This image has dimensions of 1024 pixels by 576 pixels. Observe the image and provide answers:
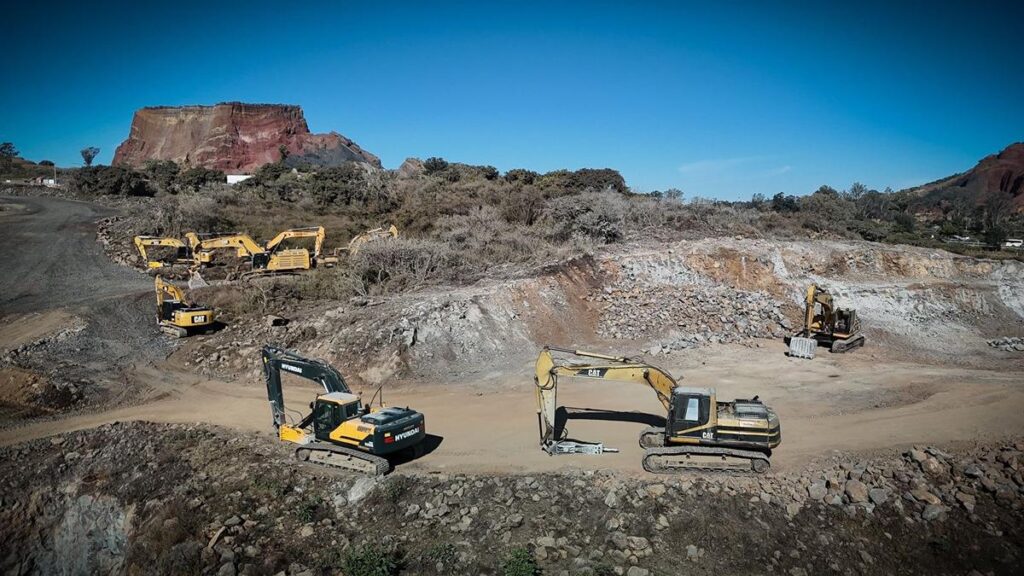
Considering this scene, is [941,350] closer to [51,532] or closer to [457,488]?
[457,488]

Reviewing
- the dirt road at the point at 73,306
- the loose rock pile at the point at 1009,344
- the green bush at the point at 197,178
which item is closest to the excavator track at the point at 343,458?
the dirt road at the point at 73,306

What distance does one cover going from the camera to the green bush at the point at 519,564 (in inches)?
290

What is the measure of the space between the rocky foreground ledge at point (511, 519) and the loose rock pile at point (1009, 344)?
11.4 meters

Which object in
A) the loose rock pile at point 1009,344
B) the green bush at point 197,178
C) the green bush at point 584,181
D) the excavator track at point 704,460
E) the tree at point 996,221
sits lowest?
the loose rock pile at point 1009,344

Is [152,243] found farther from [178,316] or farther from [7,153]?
[7,153]

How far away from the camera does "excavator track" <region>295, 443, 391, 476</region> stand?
32.5ft

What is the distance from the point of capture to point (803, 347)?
17.7 meters

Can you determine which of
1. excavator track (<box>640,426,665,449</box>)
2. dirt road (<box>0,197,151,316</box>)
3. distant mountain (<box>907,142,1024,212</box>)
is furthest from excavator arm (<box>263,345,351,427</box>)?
distant mountain (<box>907,142,1024,212</box>)

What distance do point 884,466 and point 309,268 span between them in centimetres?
2408

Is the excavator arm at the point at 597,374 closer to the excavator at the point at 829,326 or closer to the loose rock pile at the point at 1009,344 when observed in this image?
the excavator at the point at 829,326

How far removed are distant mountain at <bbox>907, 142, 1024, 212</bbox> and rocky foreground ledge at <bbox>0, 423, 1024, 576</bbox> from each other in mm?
71347

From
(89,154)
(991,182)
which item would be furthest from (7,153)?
(991,182)

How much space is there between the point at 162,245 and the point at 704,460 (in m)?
28.5

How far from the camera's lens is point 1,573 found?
31.3 ft
